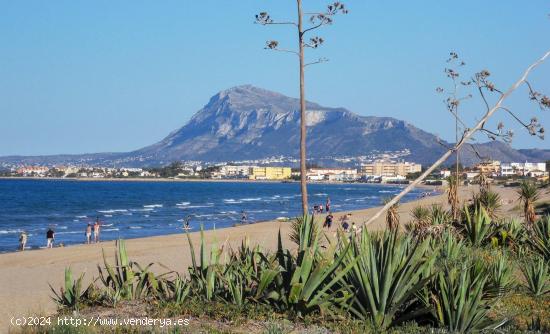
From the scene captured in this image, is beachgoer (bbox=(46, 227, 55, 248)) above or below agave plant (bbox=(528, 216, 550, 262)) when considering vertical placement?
below

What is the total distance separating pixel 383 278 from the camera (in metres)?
7.79

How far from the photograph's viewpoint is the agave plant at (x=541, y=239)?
12.9 meters

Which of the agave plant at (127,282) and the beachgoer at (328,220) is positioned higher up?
the agave plant at (127,282)

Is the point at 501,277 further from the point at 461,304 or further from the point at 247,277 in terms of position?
the point at 247,277

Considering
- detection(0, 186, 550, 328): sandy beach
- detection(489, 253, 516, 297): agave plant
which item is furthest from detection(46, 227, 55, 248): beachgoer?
detection(489, 253, 516, 297): agave plant

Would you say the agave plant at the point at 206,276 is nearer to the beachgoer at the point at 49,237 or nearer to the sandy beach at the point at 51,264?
the sandy beach at the point at 51,264

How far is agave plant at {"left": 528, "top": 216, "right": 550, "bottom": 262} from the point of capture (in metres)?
12.9

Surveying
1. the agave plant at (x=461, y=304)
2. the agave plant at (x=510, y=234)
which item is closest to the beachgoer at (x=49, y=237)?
the agave plant at (x=510, y=234)

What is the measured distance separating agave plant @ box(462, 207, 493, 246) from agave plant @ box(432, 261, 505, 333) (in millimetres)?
6947

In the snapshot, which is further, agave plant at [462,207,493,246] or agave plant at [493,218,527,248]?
agave plant at [462,207,493,246]

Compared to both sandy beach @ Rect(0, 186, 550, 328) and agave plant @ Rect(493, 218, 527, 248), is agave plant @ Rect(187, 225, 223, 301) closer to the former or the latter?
sandy beach @ Rect(0, 186, 550, 328)

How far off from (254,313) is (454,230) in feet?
26.8

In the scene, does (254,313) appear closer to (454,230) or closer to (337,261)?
(337,261)

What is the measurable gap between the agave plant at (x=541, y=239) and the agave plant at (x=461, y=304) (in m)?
4.85
